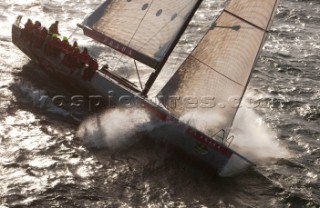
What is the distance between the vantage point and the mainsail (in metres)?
14.5

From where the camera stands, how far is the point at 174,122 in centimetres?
1519

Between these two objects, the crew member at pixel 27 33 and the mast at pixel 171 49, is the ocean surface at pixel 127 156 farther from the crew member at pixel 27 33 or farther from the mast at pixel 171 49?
the crew member at pixel 27 33

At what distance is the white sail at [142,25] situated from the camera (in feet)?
51.0

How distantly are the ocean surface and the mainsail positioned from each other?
1805 mm

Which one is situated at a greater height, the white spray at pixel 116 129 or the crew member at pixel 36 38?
the crew member at pixel 36 38

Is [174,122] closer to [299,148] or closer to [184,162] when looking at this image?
[184,162]

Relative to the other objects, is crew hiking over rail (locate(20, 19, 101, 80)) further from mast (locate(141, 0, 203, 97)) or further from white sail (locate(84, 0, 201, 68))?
mast (locate(141, 0, 203, 97))

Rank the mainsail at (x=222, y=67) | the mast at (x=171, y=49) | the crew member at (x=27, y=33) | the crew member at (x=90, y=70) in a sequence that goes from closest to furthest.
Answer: the mainsail at (x=222, y=67) < the mast at (x=171, y=49) < the crew member at (x=90, y=70) < the crew member at (x=27, y=33)

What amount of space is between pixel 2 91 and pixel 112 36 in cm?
552

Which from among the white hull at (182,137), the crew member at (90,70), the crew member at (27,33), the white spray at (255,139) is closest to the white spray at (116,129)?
the white hull at (182,137)

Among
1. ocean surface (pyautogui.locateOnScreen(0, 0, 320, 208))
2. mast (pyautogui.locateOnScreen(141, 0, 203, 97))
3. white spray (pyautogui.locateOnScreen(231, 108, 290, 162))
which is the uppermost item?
mast (pyautogui.locateOnScreen(141, 0, 203, 97))

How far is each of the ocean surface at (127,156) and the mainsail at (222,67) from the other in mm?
1805

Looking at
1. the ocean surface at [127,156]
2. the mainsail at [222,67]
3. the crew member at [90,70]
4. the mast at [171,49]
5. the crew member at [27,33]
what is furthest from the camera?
the crew member at [27,33]

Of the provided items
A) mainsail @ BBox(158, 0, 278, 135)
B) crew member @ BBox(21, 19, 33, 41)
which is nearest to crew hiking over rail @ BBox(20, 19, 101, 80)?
crew member @ BBox(21, 19, 33, 41)
